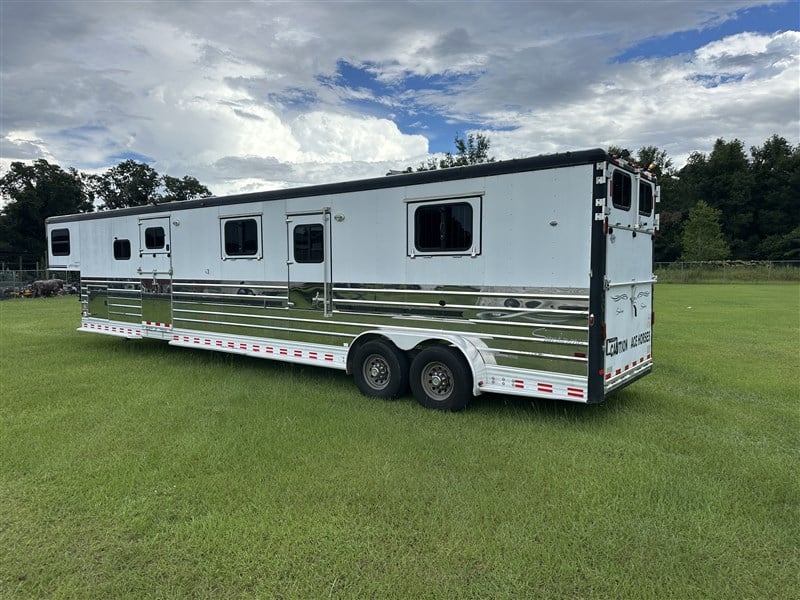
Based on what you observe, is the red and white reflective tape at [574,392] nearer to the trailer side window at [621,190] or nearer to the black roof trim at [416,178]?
the trailer side window at [621,190]

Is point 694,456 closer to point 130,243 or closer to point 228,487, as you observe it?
point 228,487

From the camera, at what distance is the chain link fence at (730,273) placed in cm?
3738

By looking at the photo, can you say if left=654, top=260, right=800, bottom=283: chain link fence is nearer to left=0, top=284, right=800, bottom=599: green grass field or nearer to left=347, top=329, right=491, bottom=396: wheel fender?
left=347, top=329, right=491, bottom=396: wheel fender

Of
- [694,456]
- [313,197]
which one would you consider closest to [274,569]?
[694,456]

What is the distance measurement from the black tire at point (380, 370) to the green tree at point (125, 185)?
175 ft

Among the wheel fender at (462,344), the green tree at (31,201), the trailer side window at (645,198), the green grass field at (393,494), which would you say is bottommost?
the green grass field at (393,494)

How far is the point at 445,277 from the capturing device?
6.13m

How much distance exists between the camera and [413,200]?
20.6 ft

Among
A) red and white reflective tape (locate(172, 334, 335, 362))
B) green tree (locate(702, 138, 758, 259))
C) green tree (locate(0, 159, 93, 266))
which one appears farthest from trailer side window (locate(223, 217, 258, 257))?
green tree (locate(702, 138, 758, 259))

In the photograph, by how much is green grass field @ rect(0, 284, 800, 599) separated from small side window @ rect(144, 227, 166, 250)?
2.93m

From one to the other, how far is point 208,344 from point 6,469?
13.7 feet

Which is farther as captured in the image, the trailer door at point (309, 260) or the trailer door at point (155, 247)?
the trailer door at point (155, 247)

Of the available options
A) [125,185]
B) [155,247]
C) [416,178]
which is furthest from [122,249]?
[125,185]

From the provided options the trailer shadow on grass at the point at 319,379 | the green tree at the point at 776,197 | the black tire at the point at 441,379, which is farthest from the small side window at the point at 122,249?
the green tree at the point at 776,197
